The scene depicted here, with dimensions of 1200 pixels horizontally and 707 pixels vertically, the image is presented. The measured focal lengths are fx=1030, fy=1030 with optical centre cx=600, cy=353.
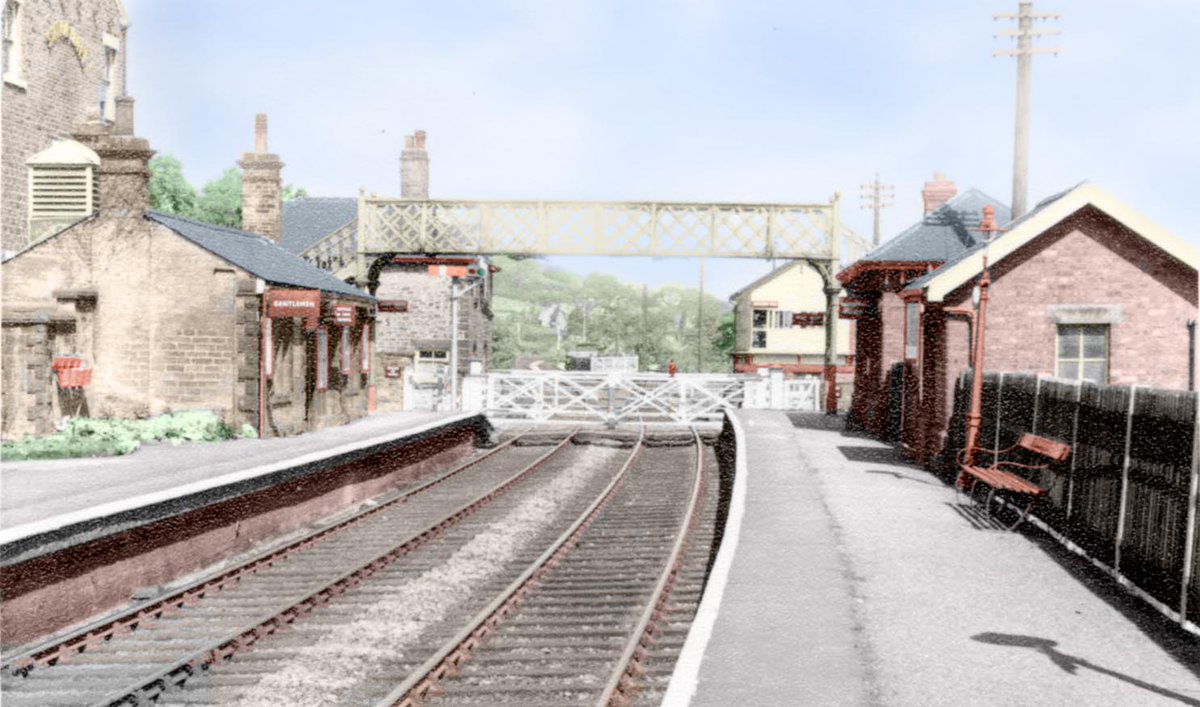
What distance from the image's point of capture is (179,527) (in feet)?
38.0

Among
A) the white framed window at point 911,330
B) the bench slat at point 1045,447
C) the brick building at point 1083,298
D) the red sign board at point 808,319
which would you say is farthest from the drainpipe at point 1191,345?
the red sign board at point 808,319

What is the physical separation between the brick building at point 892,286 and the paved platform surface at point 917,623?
8.92m

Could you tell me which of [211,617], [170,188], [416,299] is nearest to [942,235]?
[211,617]

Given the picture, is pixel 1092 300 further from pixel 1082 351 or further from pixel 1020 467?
pixel 1020 467

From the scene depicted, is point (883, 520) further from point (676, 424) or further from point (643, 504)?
point (676, 424)

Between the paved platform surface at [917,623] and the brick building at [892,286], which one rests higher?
the brick building at [892,286]

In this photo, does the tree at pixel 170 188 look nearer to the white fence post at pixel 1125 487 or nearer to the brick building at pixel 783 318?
the brick building at pixel 783 318

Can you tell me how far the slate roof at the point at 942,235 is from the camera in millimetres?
21766

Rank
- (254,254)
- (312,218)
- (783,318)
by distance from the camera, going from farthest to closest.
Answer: (783,318) → (312,218) → (254,254)

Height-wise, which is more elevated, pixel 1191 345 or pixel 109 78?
pixel 109 78

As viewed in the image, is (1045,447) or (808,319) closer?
(1045,447)

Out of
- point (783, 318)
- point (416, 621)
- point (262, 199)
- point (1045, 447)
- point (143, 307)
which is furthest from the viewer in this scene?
point (783, 318)

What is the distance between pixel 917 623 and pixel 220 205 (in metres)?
44.9

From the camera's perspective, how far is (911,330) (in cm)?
2072
